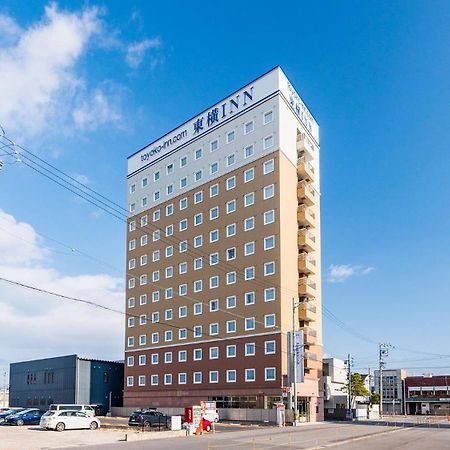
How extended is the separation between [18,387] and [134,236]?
36.1m

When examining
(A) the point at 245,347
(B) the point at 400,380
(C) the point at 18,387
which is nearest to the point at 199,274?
(A) the point at 245,347

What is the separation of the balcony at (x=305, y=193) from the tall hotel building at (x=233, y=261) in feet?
0.52

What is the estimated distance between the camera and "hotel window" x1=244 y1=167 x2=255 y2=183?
260 feet

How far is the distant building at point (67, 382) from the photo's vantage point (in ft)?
302

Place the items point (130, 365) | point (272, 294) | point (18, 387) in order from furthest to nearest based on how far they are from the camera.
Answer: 1. point (18, 387)
2. point (130, 365)
3. point (272, 294)

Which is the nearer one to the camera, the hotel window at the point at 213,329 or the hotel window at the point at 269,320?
the hotel window at the point at 269,320

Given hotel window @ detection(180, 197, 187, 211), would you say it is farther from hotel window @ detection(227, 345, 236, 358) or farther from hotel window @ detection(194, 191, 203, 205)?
hotel window @ detection(227, 345, 236, 358)

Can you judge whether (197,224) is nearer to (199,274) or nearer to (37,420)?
(199,274)

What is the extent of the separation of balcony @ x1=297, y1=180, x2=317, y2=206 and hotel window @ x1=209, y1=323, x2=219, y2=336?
2091cm

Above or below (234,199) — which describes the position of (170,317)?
below

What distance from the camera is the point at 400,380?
498 ft

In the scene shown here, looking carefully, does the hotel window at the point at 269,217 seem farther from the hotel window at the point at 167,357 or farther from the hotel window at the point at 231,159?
the hotel window at the point at 167,357

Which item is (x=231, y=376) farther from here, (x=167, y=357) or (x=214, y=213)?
(x=214, y=213)

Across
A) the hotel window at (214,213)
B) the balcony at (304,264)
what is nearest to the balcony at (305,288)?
the balcony at (304,264)
